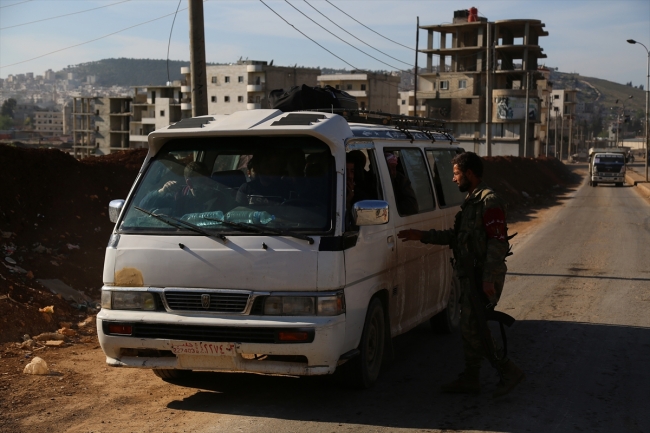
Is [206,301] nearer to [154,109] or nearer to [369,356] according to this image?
[369,356]

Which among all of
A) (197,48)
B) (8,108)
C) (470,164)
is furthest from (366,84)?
(470,164)

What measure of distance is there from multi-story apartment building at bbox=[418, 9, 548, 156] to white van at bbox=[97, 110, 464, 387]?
97.7m

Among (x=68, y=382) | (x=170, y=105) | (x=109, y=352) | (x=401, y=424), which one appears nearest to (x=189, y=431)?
(x=109, y=352)

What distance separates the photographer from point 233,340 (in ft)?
18.7

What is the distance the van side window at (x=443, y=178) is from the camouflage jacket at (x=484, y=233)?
6.26 ft

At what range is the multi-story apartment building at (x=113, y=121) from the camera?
126 meters

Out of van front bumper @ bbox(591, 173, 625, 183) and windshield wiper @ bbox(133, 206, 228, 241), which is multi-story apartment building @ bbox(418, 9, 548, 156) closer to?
van front bumper @ bbox(591, 173, 625, 183)

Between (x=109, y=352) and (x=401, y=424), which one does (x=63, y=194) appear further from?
(x=401, y=424)

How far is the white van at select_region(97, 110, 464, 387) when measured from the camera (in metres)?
5.70

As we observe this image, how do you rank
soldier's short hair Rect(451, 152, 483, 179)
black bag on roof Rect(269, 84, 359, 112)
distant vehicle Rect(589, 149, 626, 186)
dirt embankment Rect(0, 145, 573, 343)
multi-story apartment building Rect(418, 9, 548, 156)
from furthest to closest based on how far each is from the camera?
multi-story apartment building Rect(418, 9, 548, 156)
distant vehicle Rect(589, 149, 626, 186)
dirt embankment Rect(0, 145, 573, 343)
black bag on roof Rect(269, 84, 359, 112)
soldier's short hair Rect(451, 152, 483, 179)

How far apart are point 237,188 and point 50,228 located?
269 inches

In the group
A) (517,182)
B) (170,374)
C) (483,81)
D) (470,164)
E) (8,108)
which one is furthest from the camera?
(8,108)

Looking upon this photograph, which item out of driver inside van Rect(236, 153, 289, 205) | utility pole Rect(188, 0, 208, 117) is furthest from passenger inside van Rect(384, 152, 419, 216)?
utility pole Rect(188, 0, 208, 117)

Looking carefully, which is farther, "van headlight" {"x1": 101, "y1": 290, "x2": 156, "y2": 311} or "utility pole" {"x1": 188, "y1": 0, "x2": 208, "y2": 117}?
"utility pole" {"x1": 188, "y1": 0, "x2": 208, "y2": 117}
